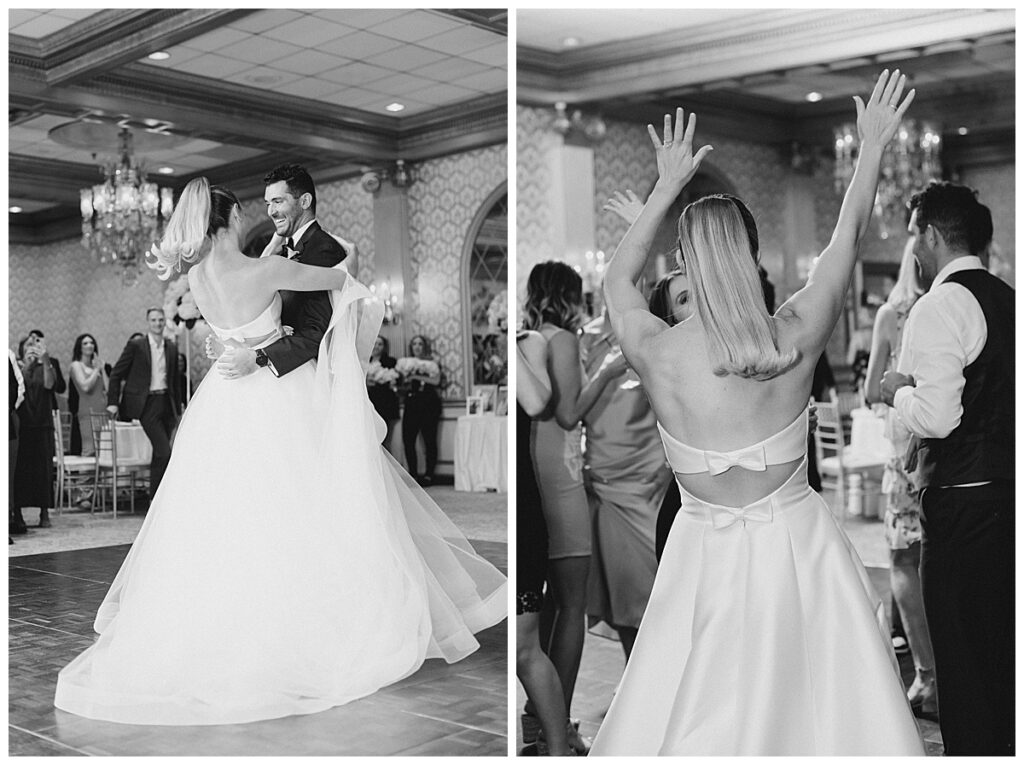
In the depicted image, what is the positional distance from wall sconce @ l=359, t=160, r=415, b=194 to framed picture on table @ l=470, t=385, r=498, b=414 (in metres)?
1.52

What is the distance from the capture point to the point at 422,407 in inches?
258

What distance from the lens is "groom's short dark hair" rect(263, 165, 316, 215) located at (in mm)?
3688

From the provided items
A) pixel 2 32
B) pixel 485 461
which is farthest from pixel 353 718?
pixel 485 461

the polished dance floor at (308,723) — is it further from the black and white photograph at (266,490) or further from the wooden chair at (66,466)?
the wooden chair at (66,466)

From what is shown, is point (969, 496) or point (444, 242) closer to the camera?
point (969, 496)

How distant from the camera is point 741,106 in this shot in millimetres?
11359

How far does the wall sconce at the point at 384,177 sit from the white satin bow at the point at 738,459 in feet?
16.7

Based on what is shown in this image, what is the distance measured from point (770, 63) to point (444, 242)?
9.39 feet

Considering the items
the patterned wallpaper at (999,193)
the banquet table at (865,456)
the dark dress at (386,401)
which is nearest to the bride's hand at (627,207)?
the dark dress at (386,401)

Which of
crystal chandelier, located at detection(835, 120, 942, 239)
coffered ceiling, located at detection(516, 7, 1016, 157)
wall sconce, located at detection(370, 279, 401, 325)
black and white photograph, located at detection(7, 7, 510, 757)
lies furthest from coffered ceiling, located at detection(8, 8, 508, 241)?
crystal chandelier, located at detection(835, 120, 942, 239)

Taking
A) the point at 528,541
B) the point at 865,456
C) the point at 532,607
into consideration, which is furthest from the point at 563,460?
the point at 865,456

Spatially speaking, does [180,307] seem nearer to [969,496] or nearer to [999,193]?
[969,496]

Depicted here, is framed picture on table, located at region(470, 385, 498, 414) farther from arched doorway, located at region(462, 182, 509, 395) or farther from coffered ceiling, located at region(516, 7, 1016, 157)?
coffered ceiling, located at region(516, 7, 1016, 157)

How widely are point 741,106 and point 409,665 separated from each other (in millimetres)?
9138
